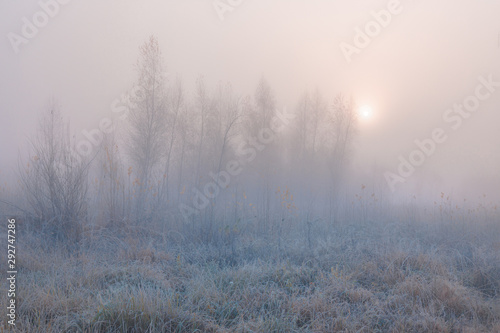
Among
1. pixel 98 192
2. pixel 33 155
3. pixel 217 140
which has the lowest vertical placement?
pixel 98 192

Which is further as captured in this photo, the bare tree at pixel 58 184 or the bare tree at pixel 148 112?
the bare tree at pixel 148 112

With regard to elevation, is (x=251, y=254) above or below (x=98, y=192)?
below

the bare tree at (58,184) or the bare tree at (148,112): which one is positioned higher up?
the bare tree at (148,112)

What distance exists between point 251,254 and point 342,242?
1787 mm

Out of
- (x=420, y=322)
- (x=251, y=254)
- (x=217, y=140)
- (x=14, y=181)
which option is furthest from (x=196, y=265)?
(x=217, y=140)

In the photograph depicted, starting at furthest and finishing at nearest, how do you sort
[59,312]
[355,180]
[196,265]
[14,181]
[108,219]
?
[355,180] < [14,181] < [108,219] < [196,265] < [59,312]

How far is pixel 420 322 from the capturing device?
8.73 feet

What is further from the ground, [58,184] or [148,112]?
[148,112]

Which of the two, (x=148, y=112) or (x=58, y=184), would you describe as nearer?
(x=58, y=184)

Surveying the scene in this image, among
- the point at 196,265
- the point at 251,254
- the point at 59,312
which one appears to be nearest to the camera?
the point at 59,312

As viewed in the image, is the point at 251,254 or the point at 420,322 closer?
the point at 420,322

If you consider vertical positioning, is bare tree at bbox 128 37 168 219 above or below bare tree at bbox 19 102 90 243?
above

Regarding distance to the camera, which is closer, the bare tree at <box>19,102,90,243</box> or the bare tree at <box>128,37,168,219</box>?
the bare tree at <box>19,102,90,243</box>

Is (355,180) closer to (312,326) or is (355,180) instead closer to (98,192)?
(98,192)
